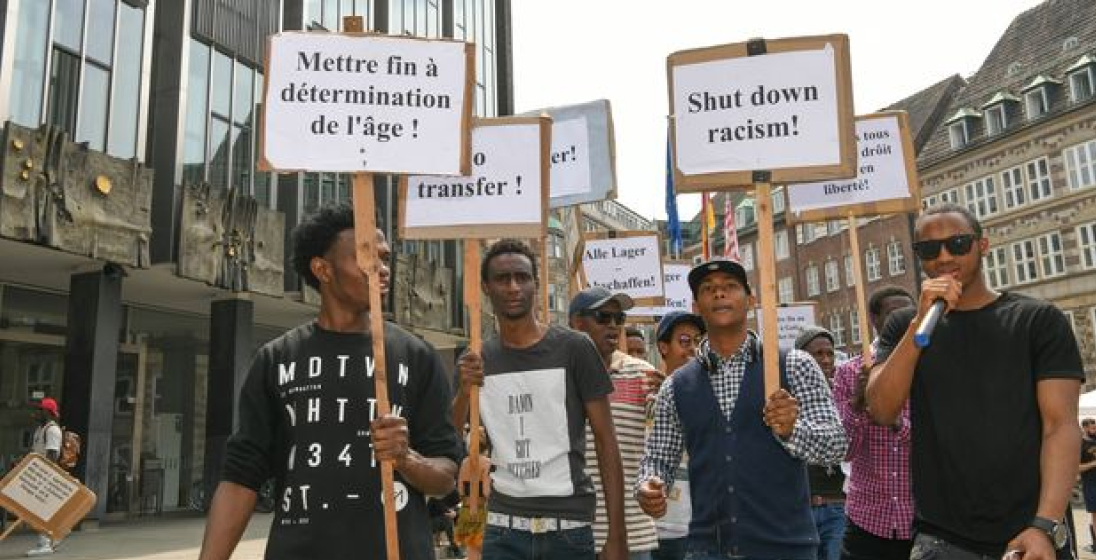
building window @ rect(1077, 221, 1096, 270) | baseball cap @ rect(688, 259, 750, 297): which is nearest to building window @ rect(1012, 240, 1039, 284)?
building window @ rect(1077, 221, 1096, 270)

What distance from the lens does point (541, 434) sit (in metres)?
3.88

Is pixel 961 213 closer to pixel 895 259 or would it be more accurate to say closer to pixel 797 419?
pixel 797 419

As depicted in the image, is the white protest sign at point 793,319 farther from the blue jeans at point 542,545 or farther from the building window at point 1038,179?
the building window at point 1038,179

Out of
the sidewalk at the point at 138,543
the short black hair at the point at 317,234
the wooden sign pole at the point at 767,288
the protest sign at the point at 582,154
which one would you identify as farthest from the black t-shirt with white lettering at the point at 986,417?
the sidewalk at the point at 138,543

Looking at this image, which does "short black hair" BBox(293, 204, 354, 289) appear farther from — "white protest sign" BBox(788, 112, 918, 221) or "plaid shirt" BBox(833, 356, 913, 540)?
"white protest sign" BBox(788, 112, 918, 221)

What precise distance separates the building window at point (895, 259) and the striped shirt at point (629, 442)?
4023cm

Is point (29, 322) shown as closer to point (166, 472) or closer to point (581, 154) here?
point (166, 472)

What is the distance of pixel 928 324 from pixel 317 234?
2058 millimetres

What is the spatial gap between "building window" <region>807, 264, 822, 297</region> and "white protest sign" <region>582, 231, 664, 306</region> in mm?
41955

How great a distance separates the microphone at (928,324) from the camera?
278cm

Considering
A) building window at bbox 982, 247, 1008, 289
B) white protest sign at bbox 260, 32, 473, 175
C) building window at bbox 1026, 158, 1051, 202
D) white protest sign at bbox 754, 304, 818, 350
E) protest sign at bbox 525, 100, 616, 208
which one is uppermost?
building window at bbox 1026, 158, 1051, 202

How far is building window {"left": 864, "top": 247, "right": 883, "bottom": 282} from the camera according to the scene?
144 ft

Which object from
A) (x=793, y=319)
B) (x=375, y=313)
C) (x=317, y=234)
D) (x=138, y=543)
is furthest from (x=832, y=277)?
(x=375, y=313)

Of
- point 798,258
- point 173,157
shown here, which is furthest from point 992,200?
point 173,157
